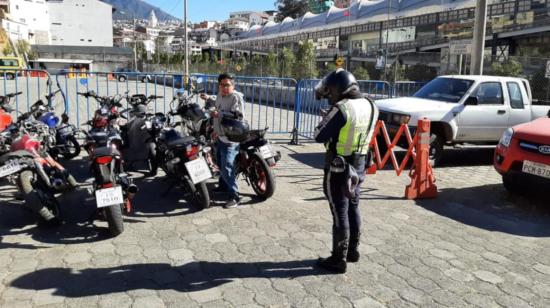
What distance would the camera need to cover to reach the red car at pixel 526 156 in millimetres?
5949

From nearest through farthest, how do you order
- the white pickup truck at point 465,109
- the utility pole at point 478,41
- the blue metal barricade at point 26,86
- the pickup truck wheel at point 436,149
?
the white pickup truck at point 465,109
the pickup truck wheel at point 436,149
the blue metal barricade at point 26,86
the utility pole at point 478,41

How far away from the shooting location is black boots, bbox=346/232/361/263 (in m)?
4.21

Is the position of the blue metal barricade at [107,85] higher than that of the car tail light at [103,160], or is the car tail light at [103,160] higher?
the blue metal barricade at [107,85]

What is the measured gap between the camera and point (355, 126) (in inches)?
150

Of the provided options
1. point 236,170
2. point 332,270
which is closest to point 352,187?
point 332,270

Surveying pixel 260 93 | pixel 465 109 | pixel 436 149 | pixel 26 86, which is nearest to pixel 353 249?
pixel 436 149

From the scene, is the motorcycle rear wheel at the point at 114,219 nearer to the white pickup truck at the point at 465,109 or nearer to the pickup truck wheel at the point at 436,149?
the white pickup truck at the point at 465,109

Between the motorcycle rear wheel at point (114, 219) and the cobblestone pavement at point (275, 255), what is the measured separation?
89 mm

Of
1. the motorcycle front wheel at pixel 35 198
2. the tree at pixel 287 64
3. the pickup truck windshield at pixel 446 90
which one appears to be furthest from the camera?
the tree at pixel 287 64

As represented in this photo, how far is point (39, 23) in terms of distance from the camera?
92.1m

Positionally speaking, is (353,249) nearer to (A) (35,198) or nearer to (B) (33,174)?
(A) (35,198)

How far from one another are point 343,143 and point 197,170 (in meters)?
2.03

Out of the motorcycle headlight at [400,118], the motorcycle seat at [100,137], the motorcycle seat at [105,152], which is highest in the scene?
the motorcycle headlight at [400,118]

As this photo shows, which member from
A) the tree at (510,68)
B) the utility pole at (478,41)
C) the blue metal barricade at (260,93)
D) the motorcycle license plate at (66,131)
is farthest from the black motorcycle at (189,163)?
the tree at (510,68)
